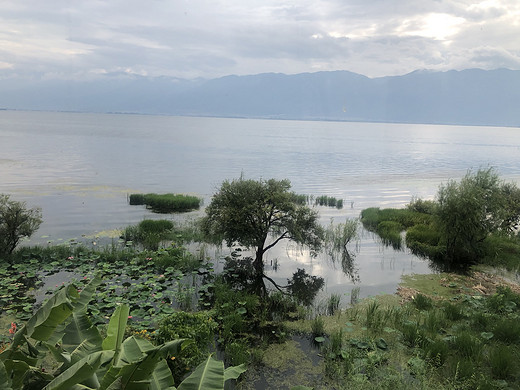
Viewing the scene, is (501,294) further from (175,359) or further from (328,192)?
(328,192)

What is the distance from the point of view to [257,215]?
52.1ft

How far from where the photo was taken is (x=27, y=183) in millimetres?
36438

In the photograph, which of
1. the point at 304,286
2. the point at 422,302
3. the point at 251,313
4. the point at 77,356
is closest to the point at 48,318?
the point at 77,356

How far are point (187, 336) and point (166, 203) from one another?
68.5 ft

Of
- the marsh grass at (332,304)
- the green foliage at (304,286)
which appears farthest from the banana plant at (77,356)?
the green foliage at (304,286)

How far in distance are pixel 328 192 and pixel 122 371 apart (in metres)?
38.4

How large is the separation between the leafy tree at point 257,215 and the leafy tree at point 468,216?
733 centimetres

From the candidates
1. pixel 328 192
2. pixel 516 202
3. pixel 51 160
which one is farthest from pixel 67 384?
pixel 51 160

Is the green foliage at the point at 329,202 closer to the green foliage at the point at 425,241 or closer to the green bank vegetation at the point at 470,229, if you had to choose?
the green foliage at the point at 425,241

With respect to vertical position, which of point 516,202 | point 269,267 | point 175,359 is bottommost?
point 269,267

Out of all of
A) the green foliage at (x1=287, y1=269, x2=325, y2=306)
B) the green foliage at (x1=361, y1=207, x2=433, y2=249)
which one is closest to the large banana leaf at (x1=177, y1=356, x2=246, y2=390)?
the green foliage at (x1=287, y1=269, x2=325, y2=306)

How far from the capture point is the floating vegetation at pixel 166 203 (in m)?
28.2

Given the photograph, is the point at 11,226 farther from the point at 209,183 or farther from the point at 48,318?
the point at 209,183

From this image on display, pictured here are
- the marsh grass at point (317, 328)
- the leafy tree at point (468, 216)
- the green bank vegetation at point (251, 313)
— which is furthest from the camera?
the leafy tree at point (468, 216)
